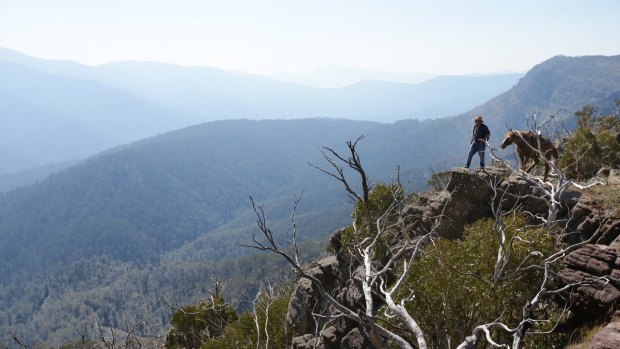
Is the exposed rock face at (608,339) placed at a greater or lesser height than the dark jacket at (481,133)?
lesser

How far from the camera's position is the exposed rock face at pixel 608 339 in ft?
35.1

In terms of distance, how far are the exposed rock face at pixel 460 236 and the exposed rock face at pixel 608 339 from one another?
4.78 feet

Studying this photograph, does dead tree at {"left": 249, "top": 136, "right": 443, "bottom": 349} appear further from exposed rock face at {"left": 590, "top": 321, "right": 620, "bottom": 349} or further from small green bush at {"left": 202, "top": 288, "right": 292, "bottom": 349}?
small green bush at {"left": 202, "top": 288, "right": 292, "bottom": 349}

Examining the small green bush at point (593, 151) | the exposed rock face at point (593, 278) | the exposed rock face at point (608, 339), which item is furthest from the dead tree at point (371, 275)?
the small green bush at point (593, 151)

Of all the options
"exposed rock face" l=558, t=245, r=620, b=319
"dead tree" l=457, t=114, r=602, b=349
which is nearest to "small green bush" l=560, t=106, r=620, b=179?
"dead tree" l=457, t=114, r=602, b=349

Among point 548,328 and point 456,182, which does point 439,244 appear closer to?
point 548,328

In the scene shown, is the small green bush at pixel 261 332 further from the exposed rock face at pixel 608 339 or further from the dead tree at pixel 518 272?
the exposed rock face at pixel 608 339

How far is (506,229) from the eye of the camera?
614 inches

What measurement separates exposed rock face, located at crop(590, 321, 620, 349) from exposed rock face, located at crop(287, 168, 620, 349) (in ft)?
4.78

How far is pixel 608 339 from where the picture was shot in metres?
10.9

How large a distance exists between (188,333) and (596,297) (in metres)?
28.0

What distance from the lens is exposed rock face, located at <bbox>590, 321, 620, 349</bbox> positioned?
35.1 feet

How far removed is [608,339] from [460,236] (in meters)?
12.3

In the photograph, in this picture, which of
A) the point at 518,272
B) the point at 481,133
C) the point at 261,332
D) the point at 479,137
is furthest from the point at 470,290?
the point at 261,332
